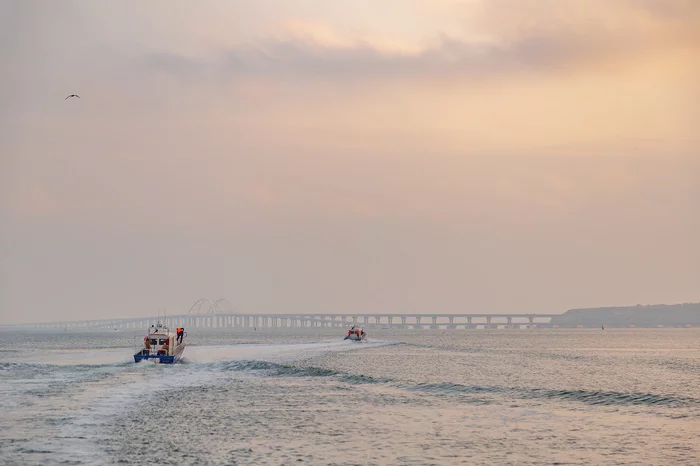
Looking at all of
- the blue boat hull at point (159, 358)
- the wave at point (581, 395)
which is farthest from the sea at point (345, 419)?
the blue boat hull at point (159, 358)

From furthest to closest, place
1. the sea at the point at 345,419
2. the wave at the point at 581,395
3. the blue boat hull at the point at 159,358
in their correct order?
the blue boat hull at the point at 159,358, the wave at the point at 581,395, the sea at the point at 345,419

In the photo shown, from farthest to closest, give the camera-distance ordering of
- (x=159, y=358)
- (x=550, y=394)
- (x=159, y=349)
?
(x=159, y=349) < (x=159, y=358) < (x=550, y=394)

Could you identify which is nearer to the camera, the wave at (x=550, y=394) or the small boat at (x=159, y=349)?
the wave at (x=550, y=394)

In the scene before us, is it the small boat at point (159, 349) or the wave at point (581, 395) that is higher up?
the small boat at point (159, 349)

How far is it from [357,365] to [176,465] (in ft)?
215

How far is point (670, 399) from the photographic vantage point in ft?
178

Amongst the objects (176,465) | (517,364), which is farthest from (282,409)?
(517,364)

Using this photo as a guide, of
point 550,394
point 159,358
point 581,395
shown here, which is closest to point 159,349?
point 159,358

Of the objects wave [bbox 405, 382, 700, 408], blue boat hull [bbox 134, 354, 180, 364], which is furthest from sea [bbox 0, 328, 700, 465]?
blue boat hull [bbox 134, 354, 180, 364]

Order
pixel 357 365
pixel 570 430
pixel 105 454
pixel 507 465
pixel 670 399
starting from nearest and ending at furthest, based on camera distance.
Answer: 1. pixel 507 465
2. pixel 105 454
3. pixel 570 430
4. pixel 670 399
5. pixel 357 365

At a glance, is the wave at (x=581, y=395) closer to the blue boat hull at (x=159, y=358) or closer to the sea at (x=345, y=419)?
the sea at (x=345, y=419)

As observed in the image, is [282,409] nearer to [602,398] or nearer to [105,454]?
[105,454]

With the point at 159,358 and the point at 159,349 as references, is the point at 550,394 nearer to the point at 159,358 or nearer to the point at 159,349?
the point at 159,358

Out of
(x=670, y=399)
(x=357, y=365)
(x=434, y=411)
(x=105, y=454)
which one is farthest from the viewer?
(x=357, y=365)
